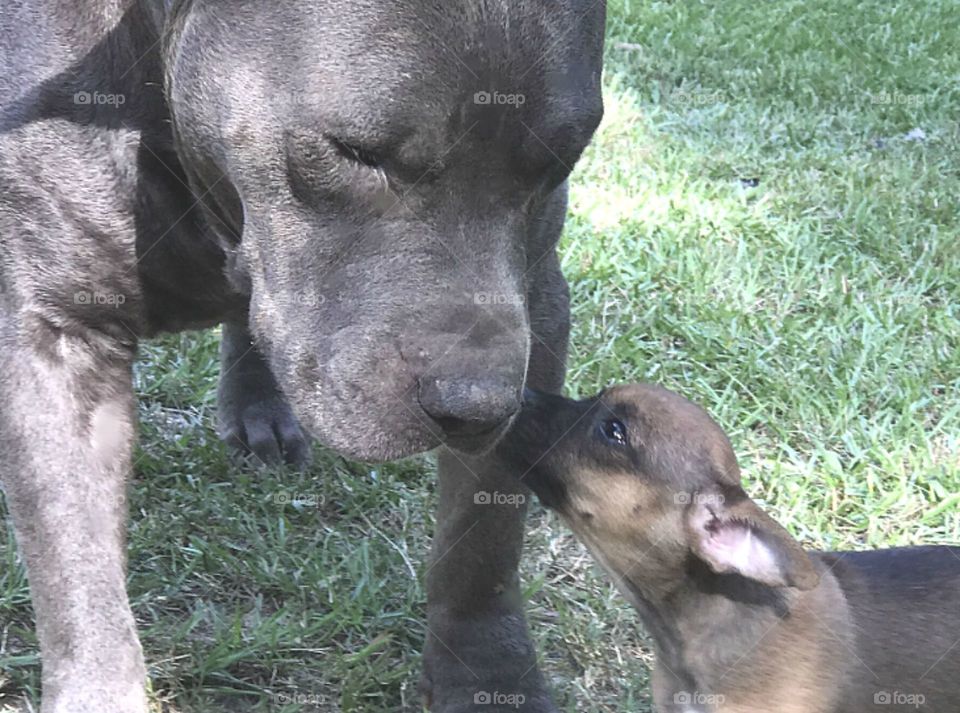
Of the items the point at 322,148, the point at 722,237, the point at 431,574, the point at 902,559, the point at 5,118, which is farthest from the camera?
the point at 722,237

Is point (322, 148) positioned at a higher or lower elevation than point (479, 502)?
higher

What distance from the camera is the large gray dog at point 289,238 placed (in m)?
2.56

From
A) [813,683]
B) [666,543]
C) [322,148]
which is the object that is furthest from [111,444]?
[813,683]

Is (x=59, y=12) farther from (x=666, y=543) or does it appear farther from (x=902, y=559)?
(x=902, y=559)

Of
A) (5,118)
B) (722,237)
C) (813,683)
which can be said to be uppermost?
(5,118)

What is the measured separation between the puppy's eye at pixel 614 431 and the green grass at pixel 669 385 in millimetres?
726

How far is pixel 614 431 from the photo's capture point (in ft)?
10.1

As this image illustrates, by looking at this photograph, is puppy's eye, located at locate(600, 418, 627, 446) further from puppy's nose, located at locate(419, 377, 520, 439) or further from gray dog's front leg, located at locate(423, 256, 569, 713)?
puppy's nose, located at locate(419, 377, 520, 439)

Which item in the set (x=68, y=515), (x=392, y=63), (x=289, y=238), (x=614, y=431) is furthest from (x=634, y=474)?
(x=68, y=515)

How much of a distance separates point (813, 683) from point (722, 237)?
3.13 meters

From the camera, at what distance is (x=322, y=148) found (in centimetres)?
258

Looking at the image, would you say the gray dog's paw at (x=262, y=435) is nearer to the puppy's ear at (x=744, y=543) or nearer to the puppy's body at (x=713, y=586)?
the puppy's body at (x=713, y=586)

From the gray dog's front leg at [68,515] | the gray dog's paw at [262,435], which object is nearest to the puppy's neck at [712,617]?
the gray dog's front leg at [68,515]

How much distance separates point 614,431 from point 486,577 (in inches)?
20.8
